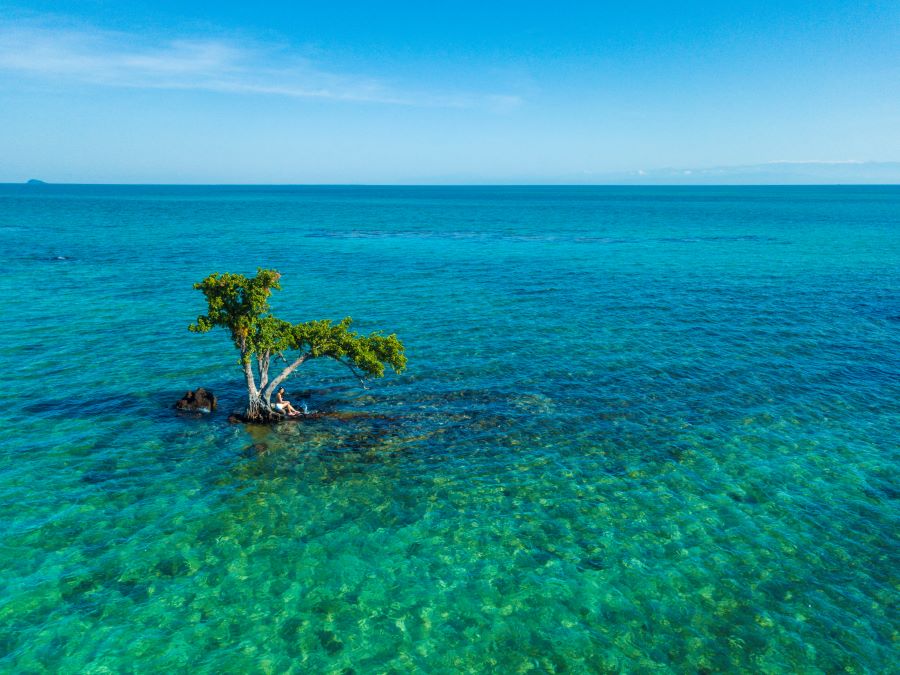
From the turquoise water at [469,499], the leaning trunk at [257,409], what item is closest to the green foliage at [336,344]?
the leaning trunk at [257,409]

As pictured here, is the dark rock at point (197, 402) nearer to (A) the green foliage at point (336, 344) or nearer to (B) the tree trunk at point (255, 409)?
(B) the tree trunk at point (255, 409)

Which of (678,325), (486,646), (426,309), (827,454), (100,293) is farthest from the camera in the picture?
(100,293)

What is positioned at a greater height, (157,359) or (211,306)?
(211,306)

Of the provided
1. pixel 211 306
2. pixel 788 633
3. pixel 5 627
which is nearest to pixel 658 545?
pixel 788 633

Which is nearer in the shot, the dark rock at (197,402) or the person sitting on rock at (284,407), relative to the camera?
the person sitting on rock at (284,407)

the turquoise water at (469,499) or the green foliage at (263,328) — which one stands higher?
the green foliage at (263,328)

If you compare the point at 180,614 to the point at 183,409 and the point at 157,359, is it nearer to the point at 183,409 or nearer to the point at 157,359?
the point at 183,409
